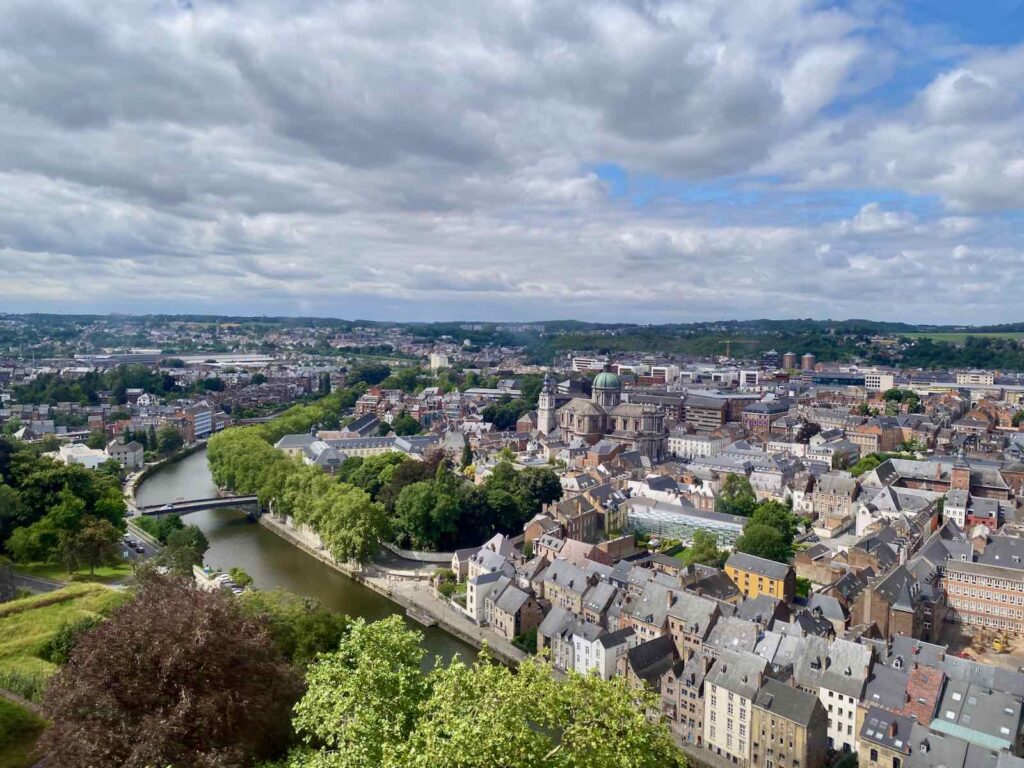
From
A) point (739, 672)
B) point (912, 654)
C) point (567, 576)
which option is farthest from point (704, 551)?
point (739, 672)

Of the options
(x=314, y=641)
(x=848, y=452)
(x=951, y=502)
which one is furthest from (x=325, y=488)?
(x=848, y=452)

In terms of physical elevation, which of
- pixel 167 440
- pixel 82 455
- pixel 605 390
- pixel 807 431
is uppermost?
pixel 605 390

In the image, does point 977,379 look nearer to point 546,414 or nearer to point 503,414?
point 546,414

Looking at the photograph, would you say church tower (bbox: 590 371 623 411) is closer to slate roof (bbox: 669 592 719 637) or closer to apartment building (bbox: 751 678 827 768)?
slate roof (bbox: 669 592 719 637)

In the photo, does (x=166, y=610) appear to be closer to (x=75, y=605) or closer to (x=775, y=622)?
(x=75, y=605)

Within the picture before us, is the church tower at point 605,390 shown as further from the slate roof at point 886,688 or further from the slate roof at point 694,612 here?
the slate roof at point 886,688
